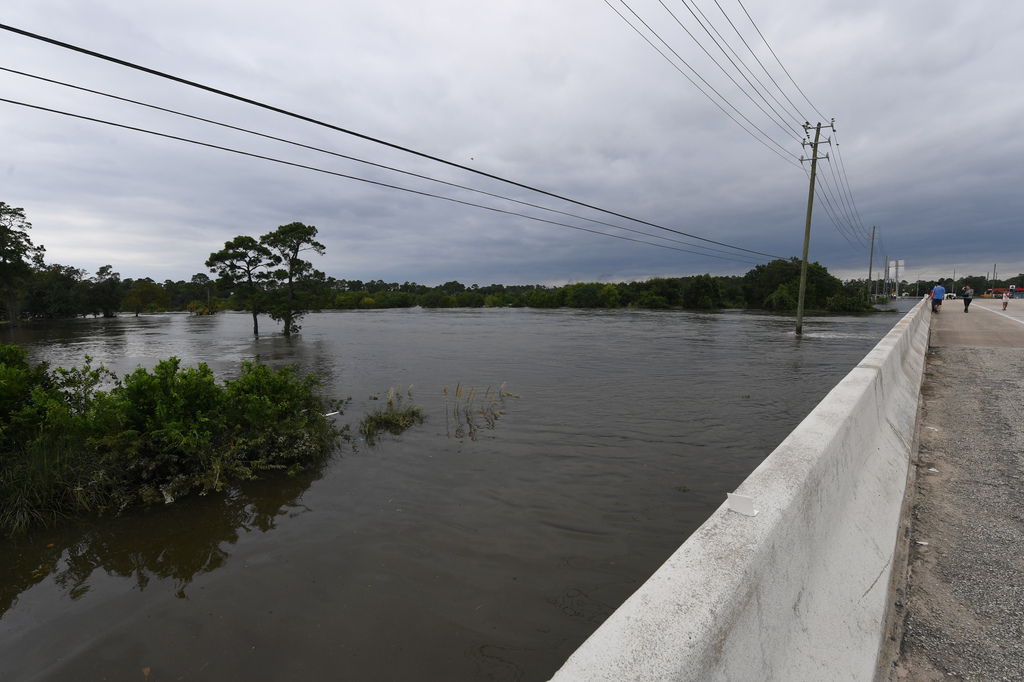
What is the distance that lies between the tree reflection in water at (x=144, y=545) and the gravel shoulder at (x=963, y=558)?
472cm

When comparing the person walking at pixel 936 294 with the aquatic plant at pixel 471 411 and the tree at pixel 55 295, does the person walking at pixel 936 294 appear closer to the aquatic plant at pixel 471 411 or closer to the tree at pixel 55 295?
the aquatic plant at pixel 471 411

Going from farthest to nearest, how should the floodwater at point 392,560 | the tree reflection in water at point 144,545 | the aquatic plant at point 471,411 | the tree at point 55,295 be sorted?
the tree at point 55,295, the aquatic plant at point 471,411, the tree reflection in water at point 144,545, the floodwater at point 392,560

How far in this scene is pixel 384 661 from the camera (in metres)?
2.96

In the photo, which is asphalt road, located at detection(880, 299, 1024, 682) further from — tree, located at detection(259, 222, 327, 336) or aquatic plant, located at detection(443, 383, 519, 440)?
tree, located at detection(259, 222, 327, 336)

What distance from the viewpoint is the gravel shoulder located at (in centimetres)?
212

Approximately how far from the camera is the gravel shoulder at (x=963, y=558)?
2.12 m

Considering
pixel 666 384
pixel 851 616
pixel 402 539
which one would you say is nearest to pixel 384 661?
pixel 402 539

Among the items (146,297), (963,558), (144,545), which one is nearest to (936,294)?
(963,558)

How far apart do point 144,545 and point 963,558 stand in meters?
6.21

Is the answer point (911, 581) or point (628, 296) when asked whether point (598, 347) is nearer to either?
point (911, 581)

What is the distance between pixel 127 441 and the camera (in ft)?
17.1

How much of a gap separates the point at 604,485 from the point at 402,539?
235 cm

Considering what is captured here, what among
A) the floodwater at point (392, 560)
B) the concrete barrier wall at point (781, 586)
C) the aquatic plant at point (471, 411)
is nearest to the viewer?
the concrete barrier wall at point (781, 586)

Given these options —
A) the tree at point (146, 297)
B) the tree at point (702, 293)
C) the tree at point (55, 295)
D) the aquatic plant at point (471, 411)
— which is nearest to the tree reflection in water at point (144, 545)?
the aquatic plant at point (471, 411)
